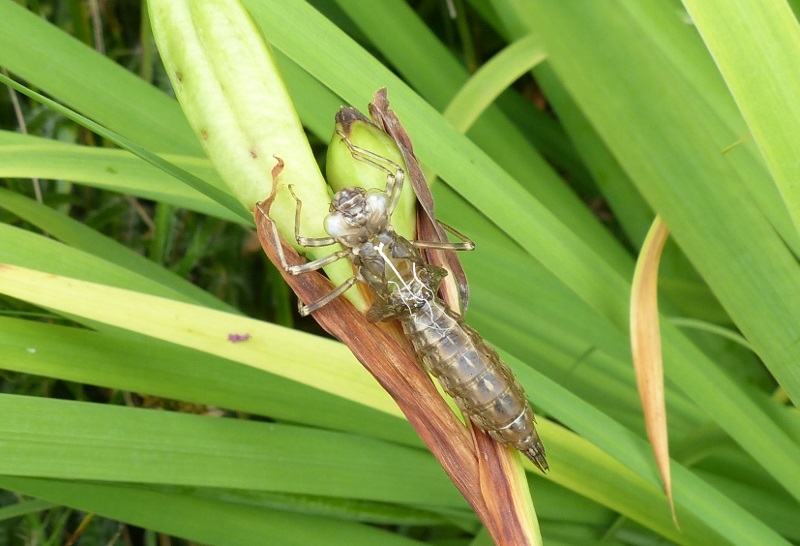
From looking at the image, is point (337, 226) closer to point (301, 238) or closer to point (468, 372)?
point (301, 238)

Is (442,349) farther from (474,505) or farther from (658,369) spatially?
(658,369)

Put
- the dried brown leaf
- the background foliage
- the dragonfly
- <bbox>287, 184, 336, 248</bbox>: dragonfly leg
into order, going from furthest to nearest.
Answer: the dried brown leaf, the background foliage, the dragonfly, <bbox>287, 184, 336, 248</bbox>: dragonfly leg

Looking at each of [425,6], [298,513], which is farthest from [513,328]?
[425,6]

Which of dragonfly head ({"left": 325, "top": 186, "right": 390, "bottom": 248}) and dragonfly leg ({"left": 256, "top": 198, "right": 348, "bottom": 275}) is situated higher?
dragonfly head ({"left": 325, "top": 186, "right": 390, "bottom": 248})

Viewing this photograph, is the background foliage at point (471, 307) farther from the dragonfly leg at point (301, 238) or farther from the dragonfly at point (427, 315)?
the dragonfly leg at point (301, 238)

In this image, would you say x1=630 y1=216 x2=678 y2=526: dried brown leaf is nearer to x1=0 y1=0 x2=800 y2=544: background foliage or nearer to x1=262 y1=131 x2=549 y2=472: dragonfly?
x1=0 y1=0 x2=800 y2=544: background foliage

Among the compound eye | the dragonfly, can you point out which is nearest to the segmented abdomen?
the dragonfly
